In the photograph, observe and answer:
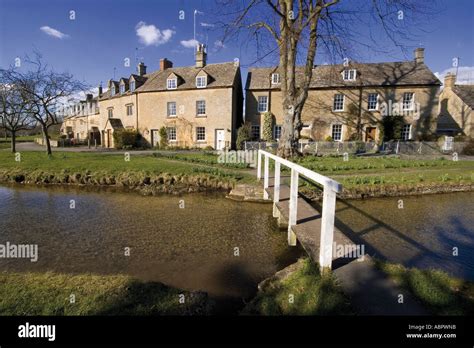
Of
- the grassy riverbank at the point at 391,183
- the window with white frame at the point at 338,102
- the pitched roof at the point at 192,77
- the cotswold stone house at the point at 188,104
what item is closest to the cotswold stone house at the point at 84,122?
the cotswold stone house at the point at 188,104

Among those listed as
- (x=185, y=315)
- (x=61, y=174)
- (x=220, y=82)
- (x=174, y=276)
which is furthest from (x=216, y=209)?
(x=220, y=82)

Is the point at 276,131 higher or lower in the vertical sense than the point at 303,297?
higher

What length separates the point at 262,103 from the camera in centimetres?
2569

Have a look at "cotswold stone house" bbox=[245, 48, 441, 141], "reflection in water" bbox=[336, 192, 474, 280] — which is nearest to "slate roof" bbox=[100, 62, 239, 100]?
"cotswold stone house" bbox=[245, 48, 441, 141]

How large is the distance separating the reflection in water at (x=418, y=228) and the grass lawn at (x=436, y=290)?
171 centimetres

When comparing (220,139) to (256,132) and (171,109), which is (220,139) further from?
(171,109)

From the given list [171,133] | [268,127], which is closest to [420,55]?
[268,127]

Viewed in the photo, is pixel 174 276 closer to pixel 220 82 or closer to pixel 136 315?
pixel 136 315

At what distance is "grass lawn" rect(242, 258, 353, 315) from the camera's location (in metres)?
2.85

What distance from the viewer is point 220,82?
80.8ft

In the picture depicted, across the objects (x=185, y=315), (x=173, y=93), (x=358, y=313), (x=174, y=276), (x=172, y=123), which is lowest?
(x=174, y=276)

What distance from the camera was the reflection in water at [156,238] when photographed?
469cm

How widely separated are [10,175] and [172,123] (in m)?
16.0

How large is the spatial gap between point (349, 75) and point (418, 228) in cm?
2260
